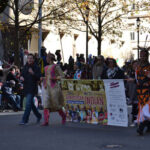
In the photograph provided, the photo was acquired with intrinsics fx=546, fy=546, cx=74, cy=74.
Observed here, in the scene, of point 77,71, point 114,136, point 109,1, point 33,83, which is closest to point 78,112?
point 33,83

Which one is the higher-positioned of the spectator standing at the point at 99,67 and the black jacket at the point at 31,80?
the spectator standing at the point at 99,67

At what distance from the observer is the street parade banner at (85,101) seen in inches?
503

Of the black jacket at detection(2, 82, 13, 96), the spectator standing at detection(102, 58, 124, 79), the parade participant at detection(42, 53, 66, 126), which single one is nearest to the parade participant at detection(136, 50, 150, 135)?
the spectator standing at detection(102, 58, 124, 79)

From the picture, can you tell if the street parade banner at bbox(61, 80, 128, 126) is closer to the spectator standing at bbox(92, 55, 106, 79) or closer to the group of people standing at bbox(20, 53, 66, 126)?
the group of people standing at bbox(20, 53, 66, 126)

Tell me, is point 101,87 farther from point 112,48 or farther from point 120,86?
point 112,48

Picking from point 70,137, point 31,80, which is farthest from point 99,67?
point 70,137

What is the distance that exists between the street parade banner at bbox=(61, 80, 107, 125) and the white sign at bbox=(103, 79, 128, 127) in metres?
0.19

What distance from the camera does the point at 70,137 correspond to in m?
11.1

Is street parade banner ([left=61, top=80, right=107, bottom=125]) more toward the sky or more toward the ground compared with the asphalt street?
more toward the sky

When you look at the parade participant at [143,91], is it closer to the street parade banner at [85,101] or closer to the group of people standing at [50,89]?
the street parade banner at [85,101]

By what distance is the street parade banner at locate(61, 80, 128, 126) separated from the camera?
12352 millimetres

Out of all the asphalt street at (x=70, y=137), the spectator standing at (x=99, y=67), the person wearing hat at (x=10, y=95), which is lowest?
the asphalt street at (x=70, y=137)

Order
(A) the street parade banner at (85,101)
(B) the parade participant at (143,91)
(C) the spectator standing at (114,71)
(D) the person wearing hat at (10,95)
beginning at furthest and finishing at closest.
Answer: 1. (D) the person wearing hat at (10,95)
2. (C) the spectator standing at (114,71)
3. (A) the street parade banner at (85,101)
4. (B) the parade participant at (143,91)

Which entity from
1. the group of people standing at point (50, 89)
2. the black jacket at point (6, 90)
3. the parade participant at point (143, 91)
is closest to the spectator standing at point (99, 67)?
the black jacket at point (6, 90)
